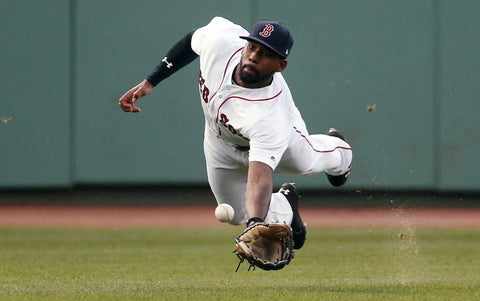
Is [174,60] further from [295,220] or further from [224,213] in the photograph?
[224,213]

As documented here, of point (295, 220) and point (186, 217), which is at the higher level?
point (295, 220)

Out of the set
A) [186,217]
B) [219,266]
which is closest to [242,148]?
[219,266]

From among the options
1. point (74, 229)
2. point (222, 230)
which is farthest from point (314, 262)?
point (74, 229)

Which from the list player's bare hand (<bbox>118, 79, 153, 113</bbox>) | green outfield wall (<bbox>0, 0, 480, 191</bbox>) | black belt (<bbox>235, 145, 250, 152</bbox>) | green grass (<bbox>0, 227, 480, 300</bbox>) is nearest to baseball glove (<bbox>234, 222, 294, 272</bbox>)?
green grass (<bbox>0, 227, 480, 300</bbox>)

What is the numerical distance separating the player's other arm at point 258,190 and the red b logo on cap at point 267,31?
699mm

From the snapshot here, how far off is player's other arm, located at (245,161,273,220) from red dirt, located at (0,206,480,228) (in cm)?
628

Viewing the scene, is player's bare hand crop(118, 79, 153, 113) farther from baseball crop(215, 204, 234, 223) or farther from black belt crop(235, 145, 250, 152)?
baseball crop(215, 204, 234, 223)

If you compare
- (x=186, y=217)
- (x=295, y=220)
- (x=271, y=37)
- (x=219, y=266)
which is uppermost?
(x=271, y=37)

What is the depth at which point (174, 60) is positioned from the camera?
20.7ft

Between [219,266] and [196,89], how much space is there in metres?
5.00

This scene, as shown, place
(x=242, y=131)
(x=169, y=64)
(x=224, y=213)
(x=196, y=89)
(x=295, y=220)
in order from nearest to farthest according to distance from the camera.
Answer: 1. (x=224, y=213)
2. (x=242, y=131)
3. (x=169, y=64)
4. (x=295, y=220)
5. (x=196, y=89)

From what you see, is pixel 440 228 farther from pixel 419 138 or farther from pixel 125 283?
pixel 125 283

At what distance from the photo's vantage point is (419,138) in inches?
485

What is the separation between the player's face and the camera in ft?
18.0
